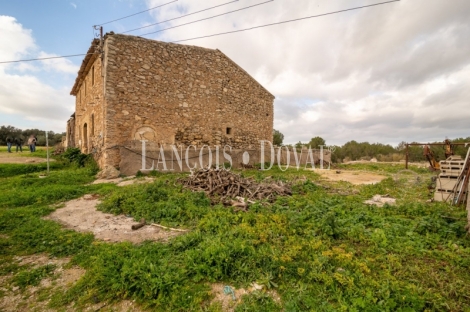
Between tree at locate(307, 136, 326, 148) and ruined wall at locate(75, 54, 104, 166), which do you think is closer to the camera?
ruined wall at locate(75, 54, 104, 166)

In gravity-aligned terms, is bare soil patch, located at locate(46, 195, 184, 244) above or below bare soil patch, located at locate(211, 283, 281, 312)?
above

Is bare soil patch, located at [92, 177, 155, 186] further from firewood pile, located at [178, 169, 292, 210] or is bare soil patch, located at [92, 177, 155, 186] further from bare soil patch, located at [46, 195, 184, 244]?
bare soil patch, located at [46, 195, 184, 244]

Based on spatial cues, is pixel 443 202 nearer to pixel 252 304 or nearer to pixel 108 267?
pixel 252 304

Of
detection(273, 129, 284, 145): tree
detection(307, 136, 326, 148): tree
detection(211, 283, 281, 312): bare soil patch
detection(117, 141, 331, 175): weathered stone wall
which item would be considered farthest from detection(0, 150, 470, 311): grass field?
detection(273, 129, 284, 145): tree

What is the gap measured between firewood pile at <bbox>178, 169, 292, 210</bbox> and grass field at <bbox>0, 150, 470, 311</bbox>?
2.26 feet

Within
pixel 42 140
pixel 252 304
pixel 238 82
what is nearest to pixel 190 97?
pixel 238 82

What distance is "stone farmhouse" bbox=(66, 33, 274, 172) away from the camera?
10.0 metres

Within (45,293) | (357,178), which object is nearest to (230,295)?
(45,293)

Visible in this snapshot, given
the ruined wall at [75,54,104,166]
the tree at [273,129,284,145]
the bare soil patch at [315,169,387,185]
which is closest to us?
the bare soil patch at [315,169,387,185]

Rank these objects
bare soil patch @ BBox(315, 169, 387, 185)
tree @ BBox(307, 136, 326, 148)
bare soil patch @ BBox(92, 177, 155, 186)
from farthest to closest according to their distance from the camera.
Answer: tree @ BBox(307, 136, 326, 148) < bare soil patch @ BBox(315, 169, 387, 185) < bare soil patch @ BBox(92, 177, 155, 186)

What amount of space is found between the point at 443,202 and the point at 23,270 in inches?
329

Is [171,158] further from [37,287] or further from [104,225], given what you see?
[37,287]

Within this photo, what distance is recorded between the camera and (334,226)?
3941 millimetres

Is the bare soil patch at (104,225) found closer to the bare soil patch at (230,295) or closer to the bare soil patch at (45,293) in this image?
the bare soil patch at (45,293)
